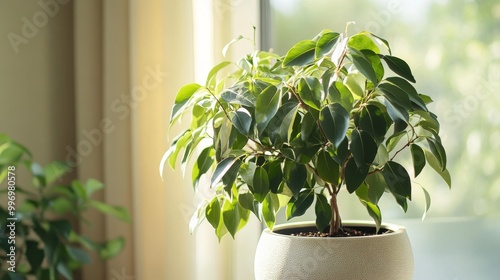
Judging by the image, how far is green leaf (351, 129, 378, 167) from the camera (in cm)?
126

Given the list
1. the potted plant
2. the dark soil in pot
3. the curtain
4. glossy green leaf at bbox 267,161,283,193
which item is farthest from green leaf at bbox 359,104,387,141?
the curtain

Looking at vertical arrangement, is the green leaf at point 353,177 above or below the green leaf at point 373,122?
below

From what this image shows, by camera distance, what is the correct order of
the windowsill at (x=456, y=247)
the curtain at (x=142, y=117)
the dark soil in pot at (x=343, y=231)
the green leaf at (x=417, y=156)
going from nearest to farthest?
the green leaf at (x=417, y=156) < the dark soil in pot at (x=343, y=231) < the curtain at (x=142, y=117) < the windowsill at (x=456, y=247)

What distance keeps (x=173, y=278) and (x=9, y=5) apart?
92 cm

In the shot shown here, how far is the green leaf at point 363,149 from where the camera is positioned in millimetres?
1257

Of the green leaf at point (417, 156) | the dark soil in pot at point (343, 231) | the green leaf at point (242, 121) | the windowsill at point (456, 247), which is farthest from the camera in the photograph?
the windowsill at point (456, 247)

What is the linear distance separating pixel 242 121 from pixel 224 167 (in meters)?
0.11

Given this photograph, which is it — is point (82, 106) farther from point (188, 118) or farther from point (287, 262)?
→ point (287, 262)

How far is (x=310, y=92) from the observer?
130 centimetres

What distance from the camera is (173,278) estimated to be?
75.6 inches

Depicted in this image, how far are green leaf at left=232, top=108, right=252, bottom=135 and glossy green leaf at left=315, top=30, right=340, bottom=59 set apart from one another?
0.19 meters

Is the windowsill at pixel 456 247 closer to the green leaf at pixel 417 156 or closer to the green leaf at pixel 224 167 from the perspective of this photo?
the green leaf at pixel 417 156

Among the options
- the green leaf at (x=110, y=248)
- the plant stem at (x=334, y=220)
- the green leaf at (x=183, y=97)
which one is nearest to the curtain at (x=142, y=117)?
the green leaf at (x=183, y=97)

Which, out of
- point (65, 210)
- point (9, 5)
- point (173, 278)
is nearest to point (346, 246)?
point (173, 278)
